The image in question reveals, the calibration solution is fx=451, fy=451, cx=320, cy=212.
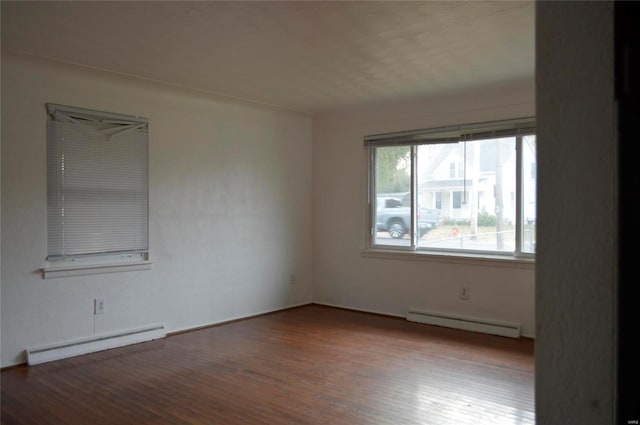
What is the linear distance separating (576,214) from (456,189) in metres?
4.41

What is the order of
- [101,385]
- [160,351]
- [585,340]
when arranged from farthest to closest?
[160,351] < [101,385] < [585,340]

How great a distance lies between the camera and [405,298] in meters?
5.27

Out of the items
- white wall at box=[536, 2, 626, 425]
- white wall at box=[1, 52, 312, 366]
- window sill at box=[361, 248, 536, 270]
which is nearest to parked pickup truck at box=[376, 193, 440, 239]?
window sill at box=[361, 248, 536, 270]

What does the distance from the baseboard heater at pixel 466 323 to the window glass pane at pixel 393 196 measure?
846mm

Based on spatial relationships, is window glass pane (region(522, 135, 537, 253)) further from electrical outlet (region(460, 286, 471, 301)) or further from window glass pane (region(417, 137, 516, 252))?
electrical outlet (region(460, 286, 471, 301))

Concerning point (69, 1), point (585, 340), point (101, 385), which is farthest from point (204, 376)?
point (585, 340)

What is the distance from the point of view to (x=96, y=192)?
403 centimetres

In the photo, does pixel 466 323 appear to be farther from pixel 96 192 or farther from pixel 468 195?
pixel 96 192

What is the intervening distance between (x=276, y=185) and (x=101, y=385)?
310 cm

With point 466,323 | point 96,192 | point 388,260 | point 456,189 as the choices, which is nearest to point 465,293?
point 466,323

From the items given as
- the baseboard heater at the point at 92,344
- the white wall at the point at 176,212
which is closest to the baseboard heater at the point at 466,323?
the white wall at the point at 176,212

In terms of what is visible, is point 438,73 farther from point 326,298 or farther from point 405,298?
point 326,298

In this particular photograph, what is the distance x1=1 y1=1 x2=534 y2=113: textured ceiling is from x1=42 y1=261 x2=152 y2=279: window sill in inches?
67.6

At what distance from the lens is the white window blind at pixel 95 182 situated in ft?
12.4
